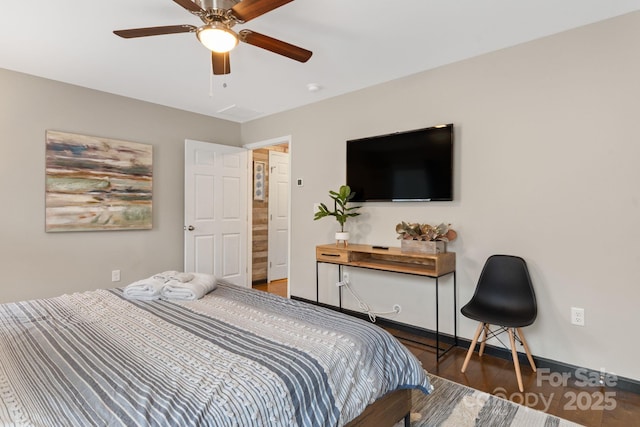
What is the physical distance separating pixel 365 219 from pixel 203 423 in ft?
9.05

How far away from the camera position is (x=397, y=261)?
3.24 metres

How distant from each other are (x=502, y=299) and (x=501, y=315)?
207 millimetres

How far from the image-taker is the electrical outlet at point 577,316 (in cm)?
235

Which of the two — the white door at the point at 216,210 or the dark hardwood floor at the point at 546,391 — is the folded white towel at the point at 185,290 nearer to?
Result: the dark hardwood floor at the point at 546,391

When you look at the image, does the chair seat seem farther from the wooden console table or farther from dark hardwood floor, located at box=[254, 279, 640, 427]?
dark hardwood floor, located at box=[254, 279, 640, 427]

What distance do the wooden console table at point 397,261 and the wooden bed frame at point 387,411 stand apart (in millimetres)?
996

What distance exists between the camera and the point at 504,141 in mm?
2664

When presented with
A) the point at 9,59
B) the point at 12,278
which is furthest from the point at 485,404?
the point at 9,59

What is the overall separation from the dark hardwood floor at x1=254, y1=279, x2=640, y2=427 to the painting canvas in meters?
3.32

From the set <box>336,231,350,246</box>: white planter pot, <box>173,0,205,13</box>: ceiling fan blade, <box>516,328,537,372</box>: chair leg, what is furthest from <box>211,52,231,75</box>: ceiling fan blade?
<box>516,328,537,372</box>: chair leg

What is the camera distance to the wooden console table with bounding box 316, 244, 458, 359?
2740 mm

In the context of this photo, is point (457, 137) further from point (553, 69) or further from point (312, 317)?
point (312, 317)

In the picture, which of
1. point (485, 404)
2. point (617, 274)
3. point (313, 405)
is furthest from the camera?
point (617, 274)

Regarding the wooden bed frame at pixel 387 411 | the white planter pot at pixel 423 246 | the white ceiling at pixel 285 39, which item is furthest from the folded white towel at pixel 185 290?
the white ceiling at pixel 285 39
